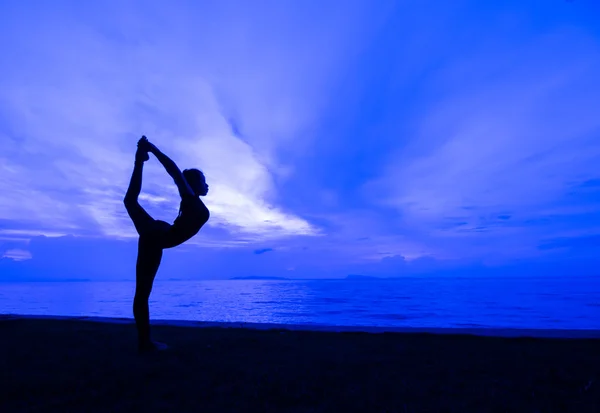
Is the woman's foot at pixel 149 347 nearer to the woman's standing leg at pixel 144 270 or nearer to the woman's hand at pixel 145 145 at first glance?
the woman's standing leg at pixel 144 270

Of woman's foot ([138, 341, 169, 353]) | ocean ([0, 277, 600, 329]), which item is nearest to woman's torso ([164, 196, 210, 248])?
woman's foot ([138, 341, 169, 353])

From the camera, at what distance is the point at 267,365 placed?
3.33m

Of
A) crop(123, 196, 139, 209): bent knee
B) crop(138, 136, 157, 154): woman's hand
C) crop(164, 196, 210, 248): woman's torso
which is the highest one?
crop(138, 136, 157, 154): woman's hand

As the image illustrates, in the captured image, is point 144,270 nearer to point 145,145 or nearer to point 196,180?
point 196,180

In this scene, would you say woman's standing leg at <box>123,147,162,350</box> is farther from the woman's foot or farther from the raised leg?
the woman's foot

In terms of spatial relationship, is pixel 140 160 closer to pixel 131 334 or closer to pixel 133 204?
pixel 133 204

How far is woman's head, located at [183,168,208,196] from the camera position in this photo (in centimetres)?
422

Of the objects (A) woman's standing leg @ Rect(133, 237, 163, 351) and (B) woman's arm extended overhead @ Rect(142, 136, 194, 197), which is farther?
(A) woman's standing leg @ Rect(133, 237, 163, 351)

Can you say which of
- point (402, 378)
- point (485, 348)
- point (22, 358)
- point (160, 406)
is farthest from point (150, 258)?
point (485, 348)

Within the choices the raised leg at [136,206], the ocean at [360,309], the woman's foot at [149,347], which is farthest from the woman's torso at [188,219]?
the ocean at [360,309]

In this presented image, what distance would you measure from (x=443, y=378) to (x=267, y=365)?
147 cm

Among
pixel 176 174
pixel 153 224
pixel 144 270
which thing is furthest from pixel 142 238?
pixel 176 174

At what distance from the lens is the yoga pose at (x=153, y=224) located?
3.98 metres

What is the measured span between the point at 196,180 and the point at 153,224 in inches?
27.2
